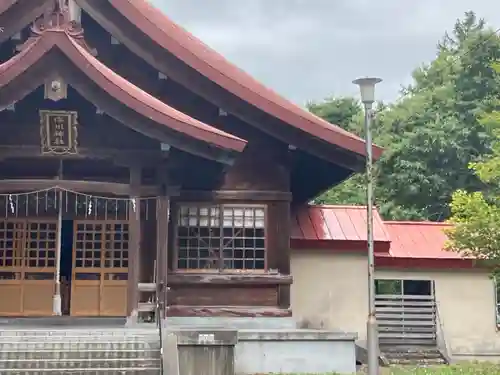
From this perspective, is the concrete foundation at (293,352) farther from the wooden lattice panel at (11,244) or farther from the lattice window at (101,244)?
the wooden lattice panel at (11,244)

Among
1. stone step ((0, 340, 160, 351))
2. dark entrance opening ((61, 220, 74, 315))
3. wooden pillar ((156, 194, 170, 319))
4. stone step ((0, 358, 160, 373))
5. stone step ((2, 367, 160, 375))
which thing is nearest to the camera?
stone step ((2, 367, 160, 375))

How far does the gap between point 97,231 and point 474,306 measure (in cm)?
873

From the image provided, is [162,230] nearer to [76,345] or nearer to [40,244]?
[40,244]

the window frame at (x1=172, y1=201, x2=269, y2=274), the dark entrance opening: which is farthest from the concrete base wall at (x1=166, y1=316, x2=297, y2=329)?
the dark entrance opening

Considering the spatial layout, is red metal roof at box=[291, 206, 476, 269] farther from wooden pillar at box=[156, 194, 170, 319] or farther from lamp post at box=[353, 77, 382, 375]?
lamp post at box=[353, 77, 382, 375]

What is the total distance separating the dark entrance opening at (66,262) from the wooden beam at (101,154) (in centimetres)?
226

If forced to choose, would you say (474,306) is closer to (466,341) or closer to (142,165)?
(466,341)

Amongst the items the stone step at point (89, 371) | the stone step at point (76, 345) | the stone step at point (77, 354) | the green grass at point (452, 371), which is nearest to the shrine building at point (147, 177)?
the stone step at point (76, 345)

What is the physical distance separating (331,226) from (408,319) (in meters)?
2.76

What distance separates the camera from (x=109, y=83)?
37.4 feet

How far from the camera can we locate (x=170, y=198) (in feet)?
44.3

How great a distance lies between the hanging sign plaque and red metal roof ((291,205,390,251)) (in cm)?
566

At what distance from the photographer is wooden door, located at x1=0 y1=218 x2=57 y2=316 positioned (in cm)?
1323

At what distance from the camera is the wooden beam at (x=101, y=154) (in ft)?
39.9
